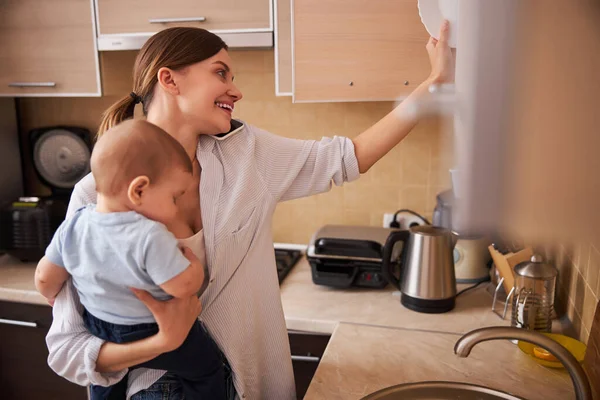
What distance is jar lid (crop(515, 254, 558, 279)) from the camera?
1.51 m

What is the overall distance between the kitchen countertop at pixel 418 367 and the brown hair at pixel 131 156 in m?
0.63

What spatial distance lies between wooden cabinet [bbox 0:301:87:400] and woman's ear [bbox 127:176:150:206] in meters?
1.29

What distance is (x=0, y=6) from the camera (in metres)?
2.12

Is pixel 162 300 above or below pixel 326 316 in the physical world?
above

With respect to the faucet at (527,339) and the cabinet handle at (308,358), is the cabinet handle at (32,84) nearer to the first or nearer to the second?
the cabinet handle at (308,358)

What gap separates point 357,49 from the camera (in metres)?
1.82

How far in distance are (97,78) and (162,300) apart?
1254 mm

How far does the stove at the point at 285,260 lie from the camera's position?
6.88 feet

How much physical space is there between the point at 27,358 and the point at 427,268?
5.14ft

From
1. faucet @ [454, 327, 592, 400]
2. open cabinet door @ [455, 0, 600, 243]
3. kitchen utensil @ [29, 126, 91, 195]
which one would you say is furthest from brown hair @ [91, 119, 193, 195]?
kitchen utensil @ [29, 126, 91, 195]

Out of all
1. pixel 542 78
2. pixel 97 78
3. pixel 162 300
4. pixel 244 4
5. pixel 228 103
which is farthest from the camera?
pixel 97 78

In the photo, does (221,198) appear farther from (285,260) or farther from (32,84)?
(32,84)

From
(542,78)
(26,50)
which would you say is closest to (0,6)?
(26,50)

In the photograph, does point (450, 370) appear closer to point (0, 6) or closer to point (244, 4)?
point (244, 4)
